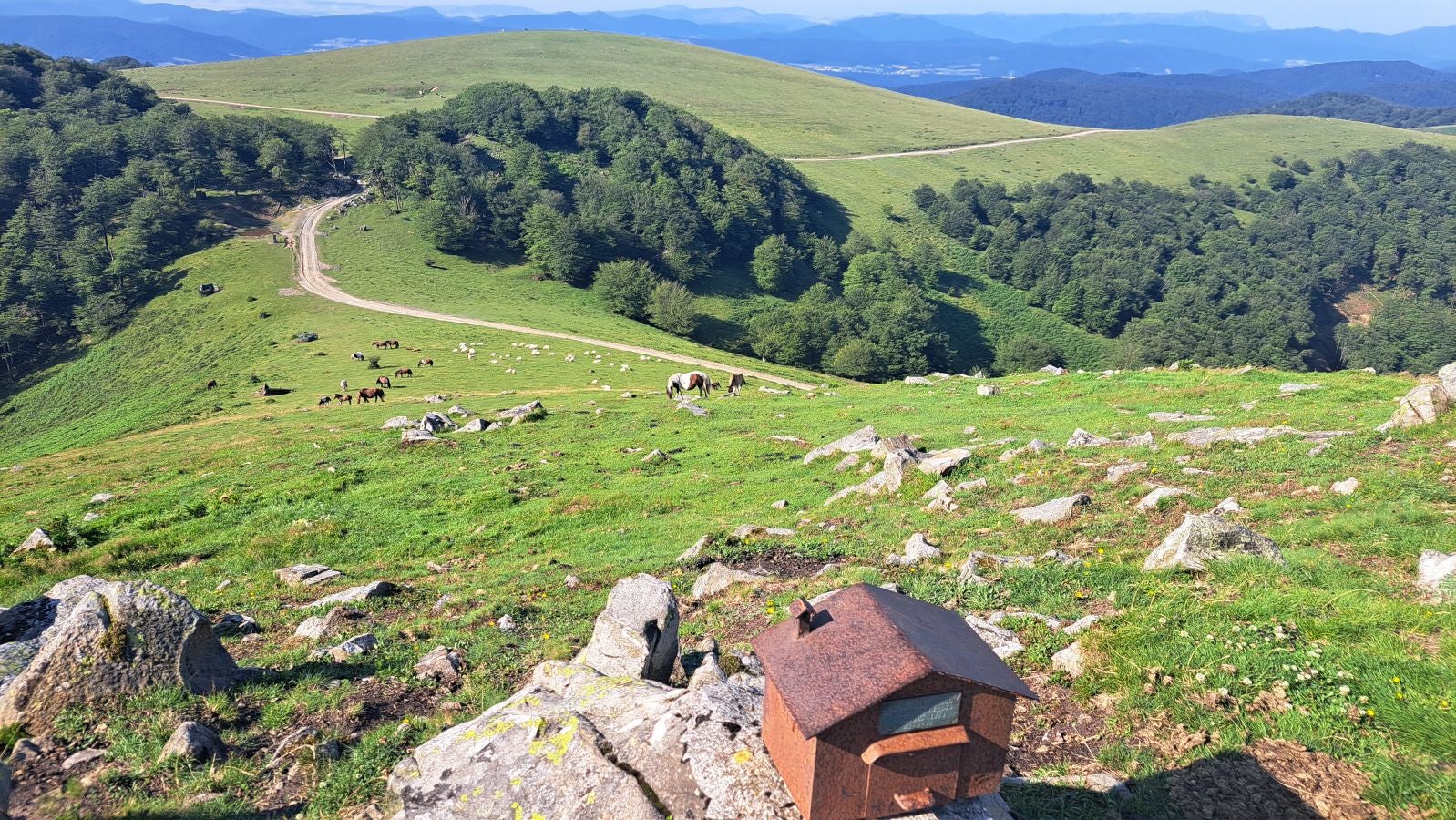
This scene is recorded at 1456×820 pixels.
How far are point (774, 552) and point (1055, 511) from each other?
268 inches

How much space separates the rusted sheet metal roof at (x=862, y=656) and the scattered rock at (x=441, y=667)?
296 inches

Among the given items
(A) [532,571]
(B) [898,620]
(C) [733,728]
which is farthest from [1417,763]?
(A) [532,571]

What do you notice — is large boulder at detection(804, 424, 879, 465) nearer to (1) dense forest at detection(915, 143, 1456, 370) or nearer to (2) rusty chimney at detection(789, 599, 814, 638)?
(2) rusty chimney at detection(789, 599, 814, 638)

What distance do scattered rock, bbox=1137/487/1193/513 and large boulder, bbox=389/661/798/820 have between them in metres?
12.7

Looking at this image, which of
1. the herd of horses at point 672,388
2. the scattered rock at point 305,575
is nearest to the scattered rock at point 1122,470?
the scattered rock at point 305,575

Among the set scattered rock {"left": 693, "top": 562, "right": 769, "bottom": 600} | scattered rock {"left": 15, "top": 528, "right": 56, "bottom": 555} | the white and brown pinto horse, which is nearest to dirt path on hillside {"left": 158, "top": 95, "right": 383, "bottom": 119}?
the white and brown pinto horse

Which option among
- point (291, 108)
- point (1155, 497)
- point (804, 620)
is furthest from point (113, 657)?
point (291, 108)

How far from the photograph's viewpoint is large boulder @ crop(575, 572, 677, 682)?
32.6 feet

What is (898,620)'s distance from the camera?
556 cm

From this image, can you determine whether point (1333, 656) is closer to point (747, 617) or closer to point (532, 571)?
point (747, 617)

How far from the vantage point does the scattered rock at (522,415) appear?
38.8m

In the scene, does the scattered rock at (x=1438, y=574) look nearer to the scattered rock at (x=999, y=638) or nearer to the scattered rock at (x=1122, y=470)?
the scattered rock at (x=999, y=638)

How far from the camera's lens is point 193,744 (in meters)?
8.64

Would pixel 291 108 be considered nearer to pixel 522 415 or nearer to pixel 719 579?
pixel 522 415
